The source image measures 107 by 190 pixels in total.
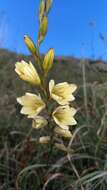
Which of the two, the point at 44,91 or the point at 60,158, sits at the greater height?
the point at 44,91

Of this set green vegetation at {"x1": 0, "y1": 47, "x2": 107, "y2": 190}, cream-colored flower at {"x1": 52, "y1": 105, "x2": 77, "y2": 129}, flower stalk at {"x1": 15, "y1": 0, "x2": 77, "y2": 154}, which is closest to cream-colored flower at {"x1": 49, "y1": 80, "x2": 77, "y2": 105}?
flower stalk at {"x1": 15, "y1": 0, "x2": 77, "y2": 154}

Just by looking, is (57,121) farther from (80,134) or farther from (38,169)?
(80,134)

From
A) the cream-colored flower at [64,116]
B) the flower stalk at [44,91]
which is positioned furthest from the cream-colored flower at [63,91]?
the cream-colored flower at [64,116]

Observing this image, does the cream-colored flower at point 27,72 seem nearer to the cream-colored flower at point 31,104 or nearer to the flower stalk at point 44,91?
the flower stalk at point 44,91

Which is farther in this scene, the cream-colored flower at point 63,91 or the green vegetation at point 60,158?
the green vegetation at point 60,158

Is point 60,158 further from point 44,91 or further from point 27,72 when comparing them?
point 27,72

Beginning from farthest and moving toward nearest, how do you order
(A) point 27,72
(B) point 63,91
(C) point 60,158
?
1. (C) point 60,158
2. (B) point 63,91
3. (A) point 27,72

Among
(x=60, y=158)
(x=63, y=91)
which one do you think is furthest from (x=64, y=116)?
(x=60, y=158)

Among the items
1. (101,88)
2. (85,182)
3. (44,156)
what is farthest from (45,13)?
(101,88)

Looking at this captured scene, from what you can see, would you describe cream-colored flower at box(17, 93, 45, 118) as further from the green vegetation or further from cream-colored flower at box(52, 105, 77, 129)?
the green vegetation
